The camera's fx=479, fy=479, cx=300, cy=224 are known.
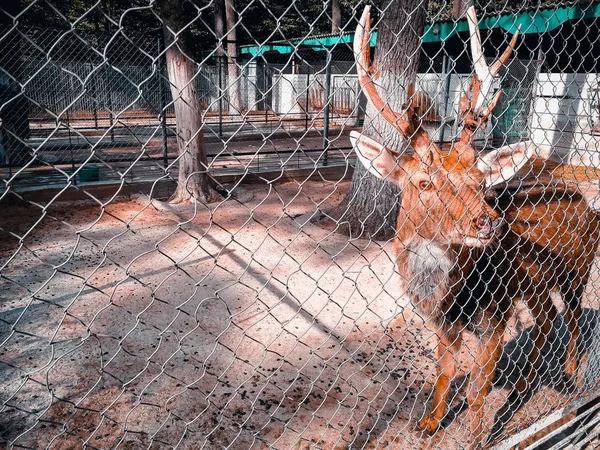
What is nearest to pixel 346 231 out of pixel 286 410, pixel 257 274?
pixel 257 274

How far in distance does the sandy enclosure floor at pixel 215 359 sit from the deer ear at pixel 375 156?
236 mm

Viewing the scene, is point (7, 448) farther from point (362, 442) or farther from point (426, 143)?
point (426, 143)

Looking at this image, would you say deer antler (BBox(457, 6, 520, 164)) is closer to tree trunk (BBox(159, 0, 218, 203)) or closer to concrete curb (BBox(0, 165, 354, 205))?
concrete curb (BBox(0, 165, 354, 205))

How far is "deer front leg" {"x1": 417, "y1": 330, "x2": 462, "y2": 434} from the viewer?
3160 millimetres

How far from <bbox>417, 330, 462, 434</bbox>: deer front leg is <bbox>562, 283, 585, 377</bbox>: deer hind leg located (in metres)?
1.36

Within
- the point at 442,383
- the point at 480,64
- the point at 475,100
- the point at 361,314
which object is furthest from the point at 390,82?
the point at 442,383

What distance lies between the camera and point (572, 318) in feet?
13.3

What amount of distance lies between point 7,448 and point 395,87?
203 inches

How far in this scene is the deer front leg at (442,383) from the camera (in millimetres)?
3160

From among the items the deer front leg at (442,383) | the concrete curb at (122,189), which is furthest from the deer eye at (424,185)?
the concrete curb at (122,189)

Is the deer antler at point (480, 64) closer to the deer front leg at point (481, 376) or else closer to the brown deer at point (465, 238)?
the brown deer at point (465, 238)

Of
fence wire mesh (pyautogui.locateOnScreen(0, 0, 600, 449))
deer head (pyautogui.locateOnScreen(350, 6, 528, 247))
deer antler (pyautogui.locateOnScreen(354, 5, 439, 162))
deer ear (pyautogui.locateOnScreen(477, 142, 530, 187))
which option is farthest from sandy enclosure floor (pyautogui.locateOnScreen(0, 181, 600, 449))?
deer ear (pyautogui.locateOnScreen(477, 142, 530, 187))

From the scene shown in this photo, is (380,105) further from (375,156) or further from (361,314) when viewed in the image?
(361,314)

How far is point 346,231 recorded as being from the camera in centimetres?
695
